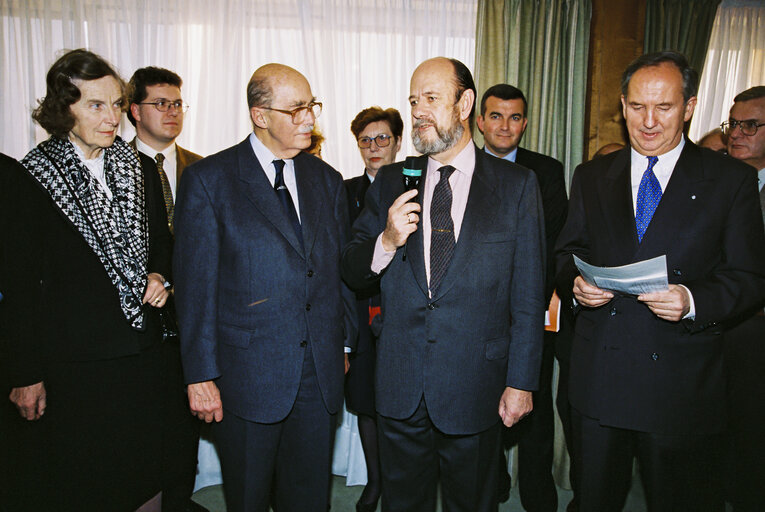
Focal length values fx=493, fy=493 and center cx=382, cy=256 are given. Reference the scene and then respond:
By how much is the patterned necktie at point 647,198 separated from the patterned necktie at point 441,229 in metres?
0.73

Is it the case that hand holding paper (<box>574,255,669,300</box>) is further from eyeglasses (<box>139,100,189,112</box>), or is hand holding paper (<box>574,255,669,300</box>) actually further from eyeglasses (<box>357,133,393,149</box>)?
eyeglasses (<box>139,100,189,112</box>)

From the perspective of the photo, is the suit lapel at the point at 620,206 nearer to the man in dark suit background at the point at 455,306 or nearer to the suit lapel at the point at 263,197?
the man in dark suit background at the point at 455,306

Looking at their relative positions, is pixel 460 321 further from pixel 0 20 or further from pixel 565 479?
pixel 0 20

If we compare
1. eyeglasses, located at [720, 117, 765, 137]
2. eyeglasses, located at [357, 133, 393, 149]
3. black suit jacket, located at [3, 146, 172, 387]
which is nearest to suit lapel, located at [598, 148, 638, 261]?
eyeglasses, located at [720, 117, 765, 137]

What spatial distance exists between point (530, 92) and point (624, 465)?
2.62m

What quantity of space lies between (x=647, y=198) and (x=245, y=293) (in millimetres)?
1616

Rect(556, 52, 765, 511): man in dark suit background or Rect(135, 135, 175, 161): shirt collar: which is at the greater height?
Rect(135, 135, 175, 161): shirt collar

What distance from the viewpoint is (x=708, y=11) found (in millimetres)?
3742

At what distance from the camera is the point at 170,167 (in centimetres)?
304

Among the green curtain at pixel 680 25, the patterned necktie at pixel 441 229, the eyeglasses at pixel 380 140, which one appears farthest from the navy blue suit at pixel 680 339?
the green curtain at pixel 680 25

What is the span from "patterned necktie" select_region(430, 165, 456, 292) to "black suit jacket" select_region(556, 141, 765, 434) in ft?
2.16

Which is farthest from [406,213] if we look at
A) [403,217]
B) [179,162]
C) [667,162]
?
[179,162]

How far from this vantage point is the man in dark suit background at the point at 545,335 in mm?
2947

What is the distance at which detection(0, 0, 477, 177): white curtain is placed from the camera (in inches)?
140
